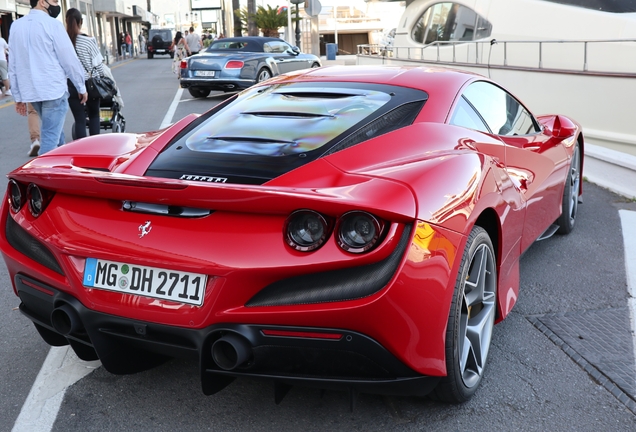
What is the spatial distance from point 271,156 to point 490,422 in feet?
4.45

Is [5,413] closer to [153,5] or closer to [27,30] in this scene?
[27,30]

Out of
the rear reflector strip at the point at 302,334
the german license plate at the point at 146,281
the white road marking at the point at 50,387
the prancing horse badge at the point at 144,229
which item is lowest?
the white road marking at the point at 50,387

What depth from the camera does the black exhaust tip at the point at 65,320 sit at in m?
2.67

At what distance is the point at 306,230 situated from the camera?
242 centimetres

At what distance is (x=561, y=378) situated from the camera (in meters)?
3.13

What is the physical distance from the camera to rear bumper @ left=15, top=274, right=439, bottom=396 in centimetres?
240

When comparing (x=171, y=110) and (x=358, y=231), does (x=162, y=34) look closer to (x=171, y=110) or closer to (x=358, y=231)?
(x=171, y=110)

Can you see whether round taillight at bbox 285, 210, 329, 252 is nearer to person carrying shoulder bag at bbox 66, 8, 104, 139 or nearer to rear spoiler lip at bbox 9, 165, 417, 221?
rear spoiler lip at bbox 9, 165, 417, 221

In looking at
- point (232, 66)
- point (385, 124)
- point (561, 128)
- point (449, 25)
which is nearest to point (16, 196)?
point (385, 124)

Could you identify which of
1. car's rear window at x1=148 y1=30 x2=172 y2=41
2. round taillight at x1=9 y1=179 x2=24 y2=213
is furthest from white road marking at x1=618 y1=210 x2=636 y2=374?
car's rear window at x1=148 y1=30 x2=172 y2=41

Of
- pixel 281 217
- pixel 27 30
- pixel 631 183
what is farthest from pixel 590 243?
pixel 27 30

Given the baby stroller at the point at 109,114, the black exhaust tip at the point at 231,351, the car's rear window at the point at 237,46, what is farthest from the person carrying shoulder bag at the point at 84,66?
the car's rear window at the point at 237,46

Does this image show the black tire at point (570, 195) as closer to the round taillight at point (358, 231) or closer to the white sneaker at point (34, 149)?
the round taillight at point (358, 231)

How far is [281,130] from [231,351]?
1.19 meters
